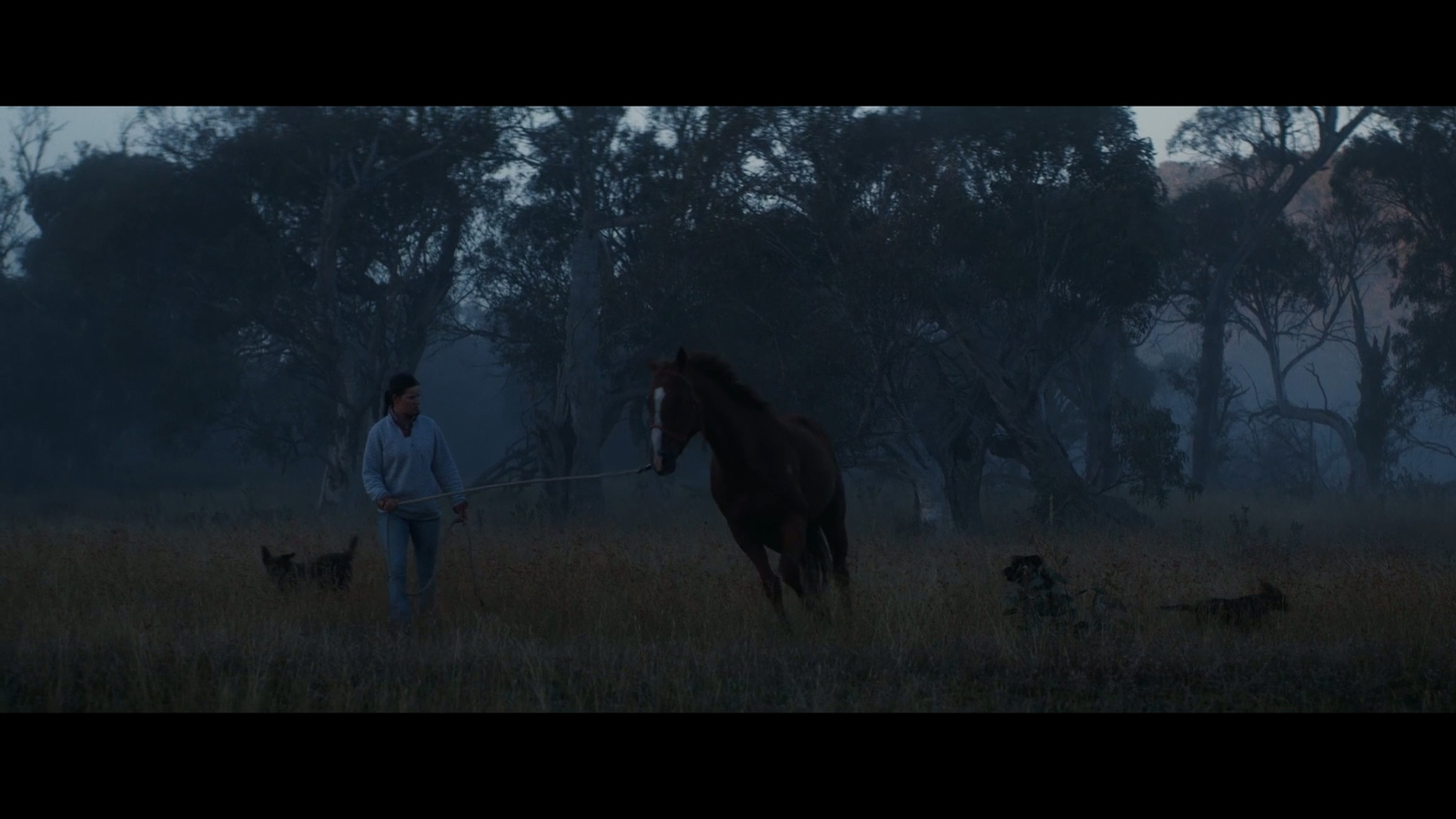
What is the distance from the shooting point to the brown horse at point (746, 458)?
26.5 ft

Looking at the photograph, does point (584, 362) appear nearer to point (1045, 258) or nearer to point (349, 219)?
point (349, 219)

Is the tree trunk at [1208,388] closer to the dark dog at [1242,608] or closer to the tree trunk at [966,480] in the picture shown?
the tree trunk at [966,480]

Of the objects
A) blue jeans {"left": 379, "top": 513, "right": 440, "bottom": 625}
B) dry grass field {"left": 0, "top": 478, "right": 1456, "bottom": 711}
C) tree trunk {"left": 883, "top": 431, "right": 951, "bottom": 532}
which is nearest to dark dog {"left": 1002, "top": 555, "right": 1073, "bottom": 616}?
dry grass field {"left": 0, "top": 478, "right": 1456, "bottom": 711}

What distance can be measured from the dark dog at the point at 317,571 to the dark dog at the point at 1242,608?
637cm

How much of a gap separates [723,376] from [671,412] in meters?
0.76

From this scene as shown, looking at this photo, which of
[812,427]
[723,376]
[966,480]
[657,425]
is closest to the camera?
[657,425]

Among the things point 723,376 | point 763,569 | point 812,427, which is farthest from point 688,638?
point 812,427

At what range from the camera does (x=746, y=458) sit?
332 inches

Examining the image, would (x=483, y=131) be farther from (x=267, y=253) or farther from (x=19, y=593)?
(x=19, y=593)

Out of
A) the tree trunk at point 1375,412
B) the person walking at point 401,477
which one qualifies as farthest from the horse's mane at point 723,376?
the tree trunk at point 1375,412

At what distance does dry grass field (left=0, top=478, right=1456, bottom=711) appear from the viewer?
20.3 ft

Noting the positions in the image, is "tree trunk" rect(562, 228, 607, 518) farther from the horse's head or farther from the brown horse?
the horse's head

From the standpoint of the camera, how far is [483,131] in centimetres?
2347

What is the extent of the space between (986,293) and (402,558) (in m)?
12.8
